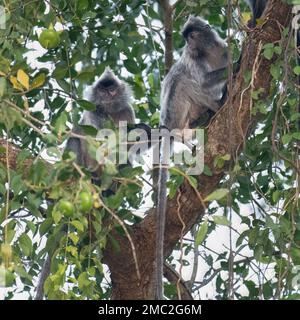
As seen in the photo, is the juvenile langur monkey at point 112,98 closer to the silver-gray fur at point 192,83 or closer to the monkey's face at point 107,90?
the monkey's face at point 107,90

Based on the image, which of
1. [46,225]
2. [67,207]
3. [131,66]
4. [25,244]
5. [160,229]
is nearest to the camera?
[67,207]

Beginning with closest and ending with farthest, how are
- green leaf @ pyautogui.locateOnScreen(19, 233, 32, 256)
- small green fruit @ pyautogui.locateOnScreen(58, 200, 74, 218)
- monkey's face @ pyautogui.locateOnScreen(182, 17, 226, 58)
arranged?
small green fruit @ pyautogui.locateOnScreen(58, 200, 74, 218) → green leaf @ pyautogui.locateOnScreen(19, 233, 32, 256) → monkey's face @ pyautogui.locateOnScreen(182, 17, 226, 58)

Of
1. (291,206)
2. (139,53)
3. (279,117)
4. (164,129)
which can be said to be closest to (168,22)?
(139,53)

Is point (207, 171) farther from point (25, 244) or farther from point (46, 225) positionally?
point (25, 244)

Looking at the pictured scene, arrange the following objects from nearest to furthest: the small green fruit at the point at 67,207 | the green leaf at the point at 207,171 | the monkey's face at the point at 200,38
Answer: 1. the small green fruit at the point at 67,207
2. the green leaf at the point at 207,171
3. the monkey's face at the point at 200,38

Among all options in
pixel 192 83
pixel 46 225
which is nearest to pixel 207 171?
pixel 46 225

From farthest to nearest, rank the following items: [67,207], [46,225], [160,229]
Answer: [160,229], [46,225], [67,207]

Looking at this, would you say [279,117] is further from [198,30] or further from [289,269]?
[198,30]

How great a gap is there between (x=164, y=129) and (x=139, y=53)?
0.49m

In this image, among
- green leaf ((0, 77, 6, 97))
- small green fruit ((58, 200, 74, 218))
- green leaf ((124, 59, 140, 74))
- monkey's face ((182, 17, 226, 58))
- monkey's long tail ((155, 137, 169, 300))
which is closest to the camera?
small green fruit ((58, 200, 74, 218))

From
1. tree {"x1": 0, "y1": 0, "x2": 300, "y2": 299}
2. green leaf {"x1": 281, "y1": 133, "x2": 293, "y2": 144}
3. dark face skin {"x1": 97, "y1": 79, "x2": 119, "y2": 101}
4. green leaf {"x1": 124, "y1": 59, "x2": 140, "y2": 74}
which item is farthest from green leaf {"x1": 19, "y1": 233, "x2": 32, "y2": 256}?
dark face skin {"x1": 97, "y1": 79, "x2": 119, "y2": 101}

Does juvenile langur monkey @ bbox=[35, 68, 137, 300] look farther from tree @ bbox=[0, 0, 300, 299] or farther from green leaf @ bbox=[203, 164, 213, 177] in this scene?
green leaf @ bbox=[203, 164, 213, 177]

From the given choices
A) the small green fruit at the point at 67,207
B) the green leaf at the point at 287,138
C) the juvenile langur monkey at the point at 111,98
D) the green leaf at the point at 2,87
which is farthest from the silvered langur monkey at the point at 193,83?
the small green fruit at the point at 67,207

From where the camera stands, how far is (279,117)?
12.3 ft
